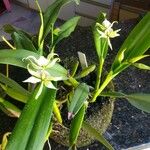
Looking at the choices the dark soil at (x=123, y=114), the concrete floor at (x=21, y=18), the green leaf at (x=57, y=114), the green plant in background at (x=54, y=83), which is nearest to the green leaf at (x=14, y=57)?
the green plant in background at (x=54, y=83)

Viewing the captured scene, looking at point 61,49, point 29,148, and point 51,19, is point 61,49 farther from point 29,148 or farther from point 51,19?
point 29,148

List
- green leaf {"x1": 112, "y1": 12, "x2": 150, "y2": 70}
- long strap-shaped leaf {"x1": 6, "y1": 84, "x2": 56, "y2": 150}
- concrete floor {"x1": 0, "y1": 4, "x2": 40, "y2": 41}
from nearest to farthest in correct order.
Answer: long strap-shaped leaf {"x1": 6, "y1": 84, "x2": 56, "y2": 150}, green leaf {"x1": 112, "y1": 12, "x2": 150, "y2": 70}, concrete floor {"x1": 0, "y1": 4, "x2": 40, "y2": 41}

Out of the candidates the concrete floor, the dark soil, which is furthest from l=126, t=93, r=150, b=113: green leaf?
the concrete floor

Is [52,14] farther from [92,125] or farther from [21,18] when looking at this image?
[21,18]

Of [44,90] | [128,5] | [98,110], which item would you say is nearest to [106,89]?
[98,110]

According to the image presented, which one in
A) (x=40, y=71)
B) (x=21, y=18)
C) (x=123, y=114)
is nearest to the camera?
(x=40, y=71)

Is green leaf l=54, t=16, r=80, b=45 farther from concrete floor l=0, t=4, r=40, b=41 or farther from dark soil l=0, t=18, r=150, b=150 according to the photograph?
concrete floor l=0, t=4, r=40, b=41

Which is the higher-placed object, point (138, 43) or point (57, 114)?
point (138, 43)

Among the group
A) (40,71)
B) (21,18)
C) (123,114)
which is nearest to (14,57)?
(40,71)
